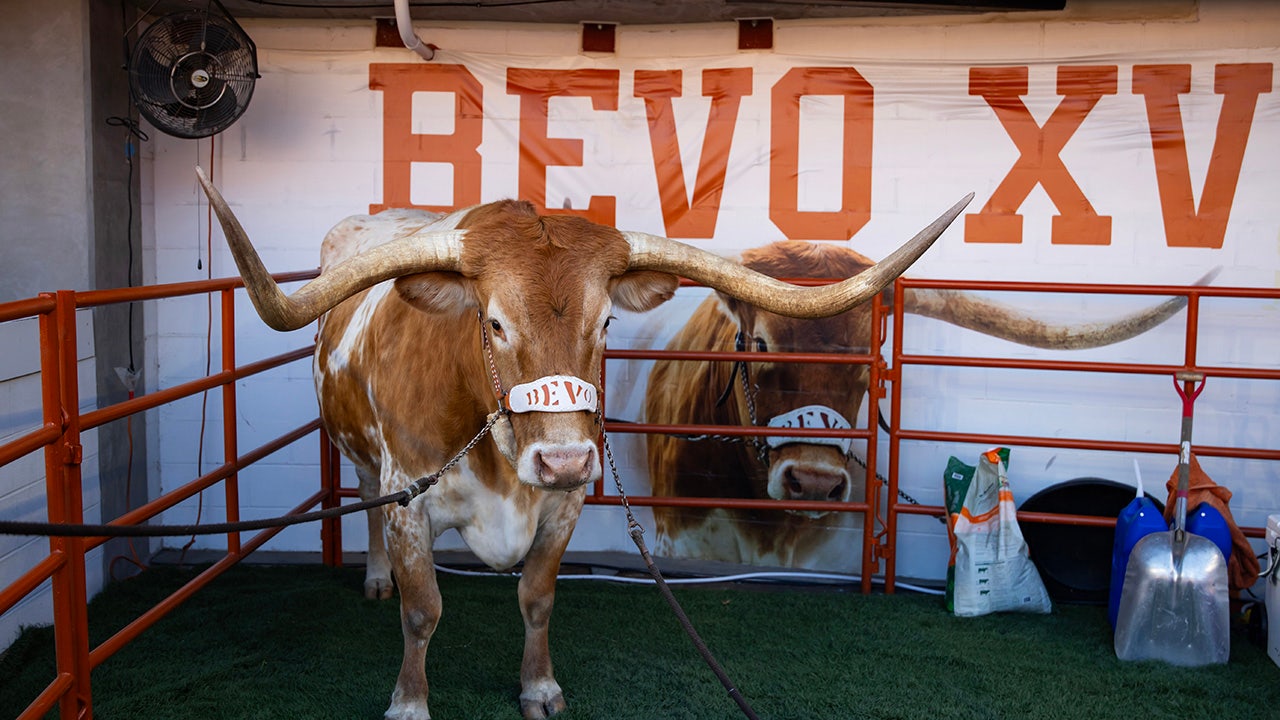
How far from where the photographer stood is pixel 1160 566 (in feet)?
Answer: 13.1

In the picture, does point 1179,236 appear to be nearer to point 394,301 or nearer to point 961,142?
point 961,142

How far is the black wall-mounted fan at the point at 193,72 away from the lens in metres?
4.54

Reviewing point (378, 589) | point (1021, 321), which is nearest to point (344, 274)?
point (378, 589)

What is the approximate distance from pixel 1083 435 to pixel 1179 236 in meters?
0.97

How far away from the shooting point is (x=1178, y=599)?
13.0 ft

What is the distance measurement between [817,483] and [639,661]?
1.50m

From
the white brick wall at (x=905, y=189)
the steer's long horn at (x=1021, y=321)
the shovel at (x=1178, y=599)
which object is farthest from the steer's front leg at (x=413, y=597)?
the steer's long horn at (x=1021, y=321)

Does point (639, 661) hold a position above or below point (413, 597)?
below

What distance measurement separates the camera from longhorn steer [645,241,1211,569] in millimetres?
5055

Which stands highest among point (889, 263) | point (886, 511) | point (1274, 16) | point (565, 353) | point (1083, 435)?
point (1274, 16)

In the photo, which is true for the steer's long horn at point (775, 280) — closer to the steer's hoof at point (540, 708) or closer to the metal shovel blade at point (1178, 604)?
the steer's hoof at point (540, 708)

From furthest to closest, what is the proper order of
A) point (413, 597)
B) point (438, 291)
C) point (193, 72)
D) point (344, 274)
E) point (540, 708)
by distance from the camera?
point (193, 72)
point (540, 708)
point (413, 597)
point (438, 291)
point (344, 274)

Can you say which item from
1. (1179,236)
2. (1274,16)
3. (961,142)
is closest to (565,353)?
(961,142)

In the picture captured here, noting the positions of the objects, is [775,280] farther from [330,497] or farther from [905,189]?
[330,497]
